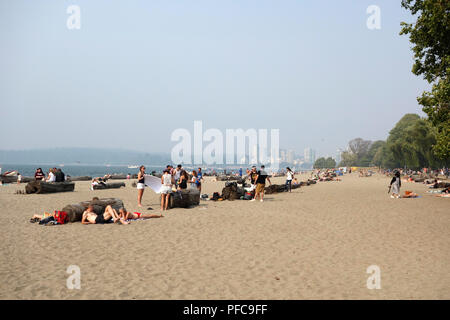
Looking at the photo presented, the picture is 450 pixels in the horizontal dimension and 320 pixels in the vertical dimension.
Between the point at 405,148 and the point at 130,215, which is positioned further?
the point at 405,148

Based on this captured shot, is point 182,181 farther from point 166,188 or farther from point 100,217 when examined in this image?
point 100,217

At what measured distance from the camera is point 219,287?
583 centimetres

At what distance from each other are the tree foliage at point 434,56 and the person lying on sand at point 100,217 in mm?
17203

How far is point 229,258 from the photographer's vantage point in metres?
7.63

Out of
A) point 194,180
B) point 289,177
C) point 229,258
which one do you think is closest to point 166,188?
point 194,180

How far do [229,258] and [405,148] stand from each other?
2811 inches

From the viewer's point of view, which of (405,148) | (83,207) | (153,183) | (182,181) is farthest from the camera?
(405,148)

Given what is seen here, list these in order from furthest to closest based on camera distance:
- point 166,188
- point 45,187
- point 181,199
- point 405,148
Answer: point 405,148 → point 45,187 → point 181,199 → point 166,188

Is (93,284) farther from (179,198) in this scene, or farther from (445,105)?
(445,105)

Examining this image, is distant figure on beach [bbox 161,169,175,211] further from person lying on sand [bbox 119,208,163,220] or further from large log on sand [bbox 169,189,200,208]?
person lying on sand [bbox 119,208,163,220]

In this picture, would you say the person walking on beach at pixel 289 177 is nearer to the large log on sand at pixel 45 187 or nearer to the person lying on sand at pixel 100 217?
the person lying on sand at pixel 100 217

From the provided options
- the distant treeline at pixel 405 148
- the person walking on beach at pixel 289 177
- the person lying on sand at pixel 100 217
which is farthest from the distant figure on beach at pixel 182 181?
the distant treeline at pixel 405 148

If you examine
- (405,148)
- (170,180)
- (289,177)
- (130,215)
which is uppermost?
(405,148)

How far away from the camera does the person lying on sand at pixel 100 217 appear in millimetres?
11688
